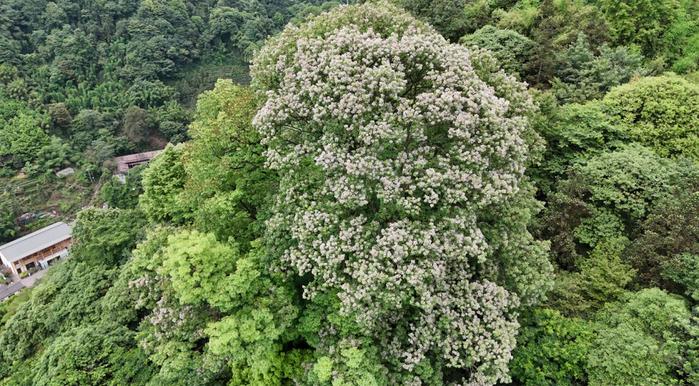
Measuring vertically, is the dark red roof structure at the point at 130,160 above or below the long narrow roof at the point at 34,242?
above

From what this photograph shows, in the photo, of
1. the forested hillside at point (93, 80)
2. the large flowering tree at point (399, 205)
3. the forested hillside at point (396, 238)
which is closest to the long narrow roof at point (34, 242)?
the forested hillside at point (93, 80)

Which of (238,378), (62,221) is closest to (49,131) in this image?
(62,221)

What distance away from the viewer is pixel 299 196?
9.80 m

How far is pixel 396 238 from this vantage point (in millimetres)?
8352

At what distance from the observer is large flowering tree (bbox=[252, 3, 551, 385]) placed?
28.0ft

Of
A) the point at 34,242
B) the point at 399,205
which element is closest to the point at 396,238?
the point at 399,205

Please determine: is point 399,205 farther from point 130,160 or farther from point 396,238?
point 130,160

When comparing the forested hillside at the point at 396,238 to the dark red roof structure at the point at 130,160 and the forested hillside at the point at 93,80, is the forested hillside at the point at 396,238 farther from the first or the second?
the forested hillside at the point at 93,80

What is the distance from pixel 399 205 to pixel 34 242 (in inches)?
1976

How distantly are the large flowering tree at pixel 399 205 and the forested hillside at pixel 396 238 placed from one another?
0.06 metres

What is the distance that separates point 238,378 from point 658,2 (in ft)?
99.1

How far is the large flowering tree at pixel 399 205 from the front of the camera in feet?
28.0

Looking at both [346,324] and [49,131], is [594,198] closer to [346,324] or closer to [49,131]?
[346,324]

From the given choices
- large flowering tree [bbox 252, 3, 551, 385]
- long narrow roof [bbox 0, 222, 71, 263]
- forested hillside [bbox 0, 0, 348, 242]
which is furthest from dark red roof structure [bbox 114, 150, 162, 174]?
large flowering tree [bbox 252, 3, 551, 385]
